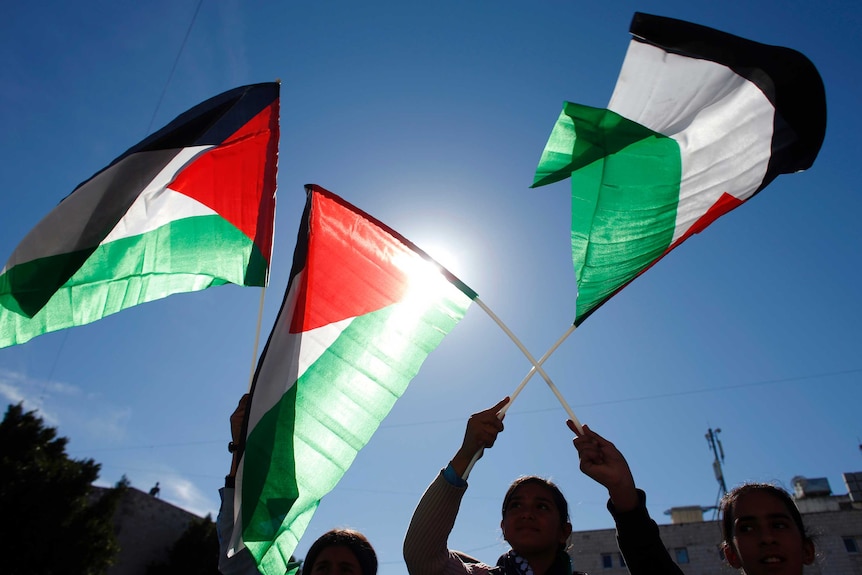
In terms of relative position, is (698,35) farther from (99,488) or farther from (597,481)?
(99,488)

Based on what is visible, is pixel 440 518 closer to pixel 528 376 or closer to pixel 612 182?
pixel 528 376

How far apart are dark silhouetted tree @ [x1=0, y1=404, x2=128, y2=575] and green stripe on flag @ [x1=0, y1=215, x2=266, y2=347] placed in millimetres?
14378

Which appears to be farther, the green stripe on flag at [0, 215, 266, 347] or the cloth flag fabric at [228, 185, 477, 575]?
the green stripe on flag at [0, 215, 266, 347]

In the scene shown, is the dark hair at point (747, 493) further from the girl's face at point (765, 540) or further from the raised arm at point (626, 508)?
the raised arm at point (626, 508)

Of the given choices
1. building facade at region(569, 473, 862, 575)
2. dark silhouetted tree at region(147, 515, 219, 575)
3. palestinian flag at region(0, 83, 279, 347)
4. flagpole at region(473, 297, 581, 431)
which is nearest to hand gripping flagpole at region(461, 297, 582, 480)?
flagpole at region(473, 297, 581, 431)

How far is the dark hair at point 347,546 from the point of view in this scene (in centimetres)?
337

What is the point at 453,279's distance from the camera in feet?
12.8

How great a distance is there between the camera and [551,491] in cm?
317

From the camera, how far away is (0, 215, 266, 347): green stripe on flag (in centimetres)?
445

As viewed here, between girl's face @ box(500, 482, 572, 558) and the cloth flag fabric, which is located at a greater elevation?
the cloth flag fabric

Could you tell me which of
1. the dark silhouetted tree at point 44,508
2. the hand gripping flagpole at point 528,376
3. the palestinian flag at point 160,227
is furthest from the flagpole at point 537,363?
the dark silhouetted tree at point 44,508

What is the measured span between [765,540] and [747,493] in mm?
268

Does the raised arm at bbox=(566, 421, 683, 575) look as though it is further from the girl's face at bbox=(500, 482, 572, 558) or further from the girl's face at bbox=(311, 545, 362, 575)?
the girl's face at bbox=(311, 545, 362, 575)

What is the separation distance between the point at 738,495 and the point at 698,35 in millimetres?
2952
